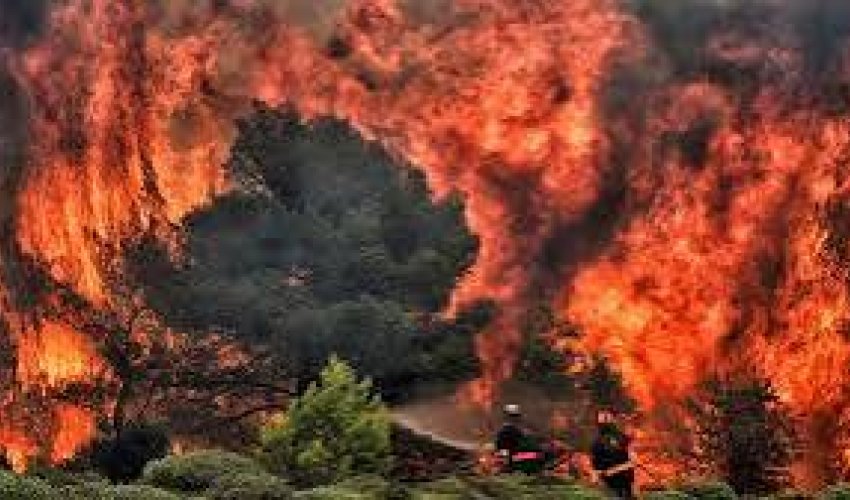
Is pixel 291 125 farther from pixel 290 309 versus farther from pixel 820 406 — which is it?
pixel 820 406

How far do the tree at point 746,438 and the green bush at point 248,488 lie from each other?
30.1 feet

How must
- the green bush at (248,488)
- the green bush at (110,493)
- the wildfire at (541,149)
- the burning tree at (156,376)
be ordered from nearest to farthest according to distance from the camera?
the green bush at (110,493) < the green bush at (248,488) < the burning tree at (156,376) < the wildfire at (541,149)

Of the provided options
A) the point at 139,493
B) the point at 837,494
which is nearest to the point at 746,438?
the point at 837,494

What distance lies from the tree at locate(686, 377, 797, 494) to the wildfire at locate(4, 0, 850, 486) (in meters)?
1.85

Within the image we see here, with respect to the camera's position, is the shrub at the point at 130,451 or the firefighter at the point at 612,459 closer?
the firefighter at the point at 612,459

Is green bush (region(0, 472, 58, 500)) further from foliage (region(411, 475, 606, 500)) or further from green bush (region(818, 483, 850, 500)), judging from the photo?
green bush (region(818, 483, 850, 500))

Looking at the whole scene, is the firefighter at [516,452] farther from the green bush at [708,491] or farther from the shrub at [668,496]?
the shrub at [668,496]

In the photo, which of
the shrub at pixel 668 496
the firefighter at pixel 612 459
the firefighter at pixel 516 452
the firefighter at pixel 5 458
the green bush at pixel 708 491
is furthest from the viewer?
the firefighter at pixel 5 458

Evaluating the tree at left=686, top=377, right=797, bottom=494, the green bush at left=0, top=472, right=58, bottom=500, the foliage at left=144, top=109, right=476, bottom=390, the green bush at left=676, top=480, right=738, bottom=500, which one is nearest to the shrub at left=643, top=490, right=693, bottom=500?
the green bush at left=676, top=480, right=738, bottom=500

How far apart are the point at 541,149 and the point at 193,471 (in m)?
13.1

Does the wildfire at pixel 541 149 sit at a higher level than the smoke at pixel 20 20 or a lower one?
lower

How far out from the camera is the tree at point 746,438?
18.9m

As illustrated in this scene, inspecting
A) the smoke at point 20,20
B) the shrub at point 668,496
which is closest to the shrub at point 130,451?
the smoke at point 20,20

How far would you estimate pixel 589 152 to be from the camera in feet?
77.5
